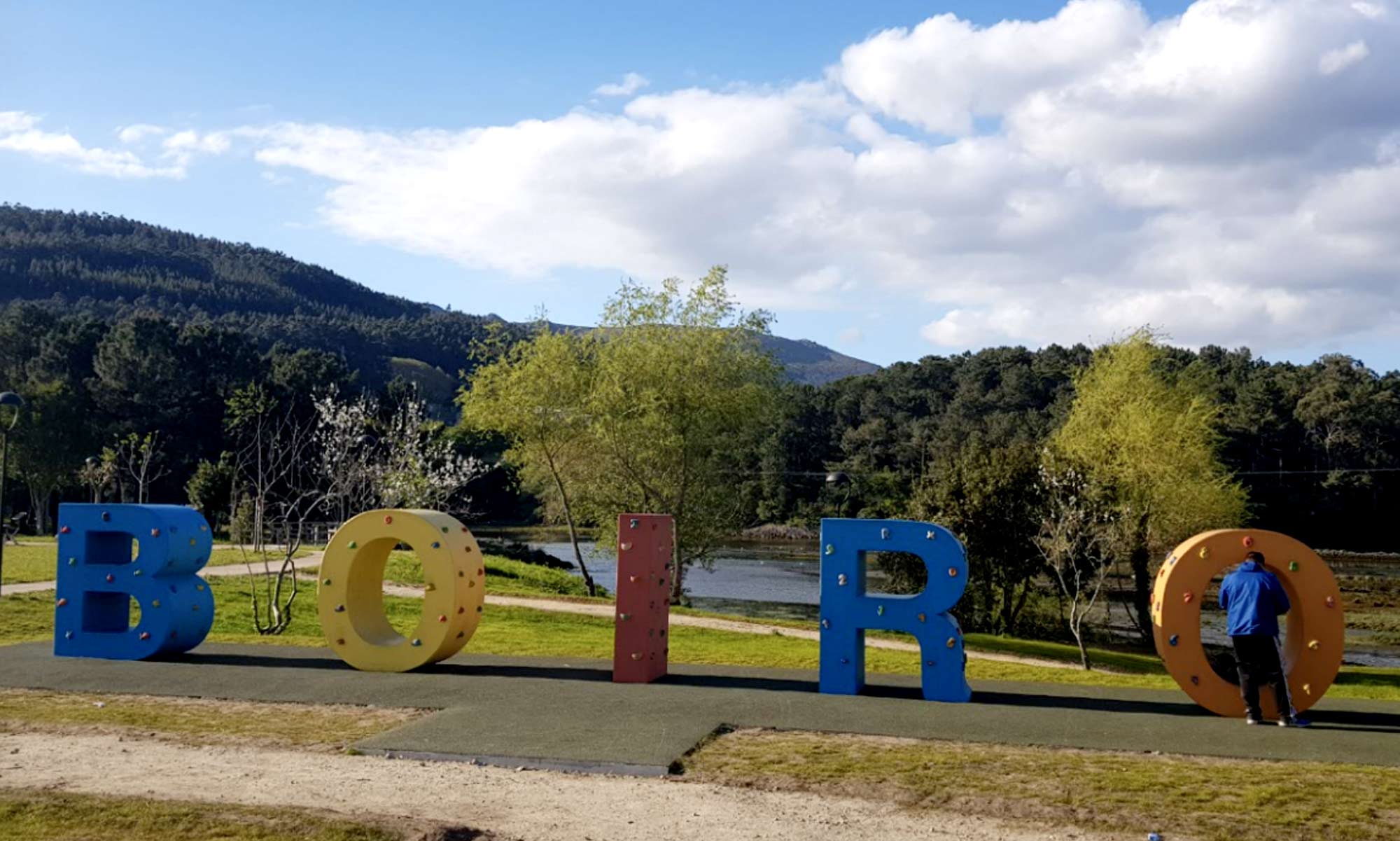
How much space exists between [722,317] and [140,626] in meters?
20.4

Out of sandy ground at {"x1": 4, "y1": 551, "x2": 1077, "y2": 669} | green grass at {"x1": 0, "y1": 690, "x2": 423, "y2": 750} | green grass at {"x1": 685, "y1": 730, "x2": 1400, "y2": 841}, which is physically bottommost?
sandy ground at {"x1": 4, "y1": 551, "x2": 1077, "y2": 669}

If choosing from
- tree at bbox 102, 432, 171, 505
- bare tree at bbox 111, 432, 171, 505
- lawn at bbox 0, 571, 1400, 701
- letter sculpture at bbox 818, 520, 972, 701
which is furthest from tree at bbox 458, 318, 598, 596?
tree at bbox 102, 432, 171, 505

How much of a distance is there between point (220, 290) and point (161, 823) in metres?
153

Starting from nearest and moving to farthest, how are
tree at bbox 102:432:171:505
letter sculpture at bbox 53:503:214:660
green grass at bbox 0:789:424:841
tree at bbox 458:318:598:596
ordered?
green grass at bbox 0:789:424:841
letter sculpture at bbox 53:503:214:660
tree at bbox 458:318:598:596
tree at bbox 102:432:171:505

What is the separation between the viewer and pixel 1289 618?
11.6m

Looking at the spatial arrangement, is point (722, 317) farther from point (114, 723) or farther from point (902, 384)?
point (902, 384)

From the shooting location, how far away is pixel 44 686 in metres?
A: 12.2

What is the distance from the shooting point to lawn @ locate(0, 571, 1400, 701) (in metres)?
15.8

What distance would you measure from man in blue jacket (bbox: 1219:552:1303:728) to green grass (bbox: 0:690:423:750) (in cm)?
771

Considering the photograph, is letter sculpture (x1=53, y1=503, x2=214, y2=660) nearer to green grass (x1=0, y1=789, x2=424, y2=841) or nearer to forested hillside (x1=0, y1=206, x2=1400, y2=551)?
green grass (x1=0, y1=789, x2=424, y2=841)

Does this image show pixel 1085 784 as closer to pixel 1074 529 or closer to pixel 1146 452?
pixel 1074 529

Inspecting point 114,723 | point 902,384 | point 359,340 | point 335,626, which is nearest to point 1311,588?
point 335,626

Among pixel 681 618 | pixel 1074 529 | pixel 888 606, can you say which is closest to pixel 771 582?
pixel 1074 529

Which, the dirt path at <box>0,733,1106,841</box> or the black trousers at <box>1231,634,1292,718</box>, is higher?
the black trousers at <box>1231,634,1292,718</box>
